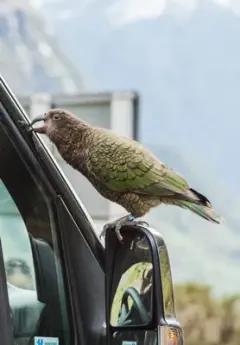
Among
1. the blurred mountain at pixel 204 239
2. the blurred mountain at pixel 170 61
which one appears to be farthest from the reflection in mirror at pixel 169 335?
the blurred mountain at pixel 170 61

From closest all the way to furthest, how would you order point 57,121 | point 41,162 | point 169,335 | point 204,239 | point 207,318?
point 169,335, point 41,162, point 57,121, point 207,318, point 204,239

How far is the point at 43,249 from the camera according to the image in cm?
125

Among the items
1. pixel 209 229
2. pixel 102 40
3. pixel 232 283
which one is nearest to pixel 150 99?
pixel 102 40

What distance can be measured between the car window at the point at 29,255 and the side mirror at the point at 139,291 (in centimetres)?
9

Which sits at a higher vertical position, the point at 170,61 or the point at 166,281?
the point at 170,61

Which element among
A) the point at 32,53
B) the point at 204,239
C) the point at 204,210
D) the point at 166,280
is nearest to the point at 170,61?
the point at 32,53

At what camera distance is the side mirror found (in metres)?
1.09

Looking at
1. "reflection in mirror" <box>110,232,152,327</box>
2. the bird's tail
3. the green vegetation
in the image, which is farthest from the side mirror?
the green vegetation

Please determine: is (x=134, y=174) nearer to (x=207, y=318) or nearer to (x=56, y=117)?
(x=56, y=117)

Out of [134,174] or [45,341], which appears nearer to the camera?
[45,341]

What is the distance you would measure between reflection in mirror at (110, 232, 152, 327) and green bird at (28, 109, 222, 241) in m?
0.15

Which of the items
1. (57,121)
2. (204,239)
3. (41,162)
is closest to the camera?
(41,162)

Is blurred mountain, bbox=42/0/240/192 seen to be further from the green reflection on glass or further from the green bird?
the green reflection on glass

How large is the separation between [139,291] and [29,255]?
0.67ft
